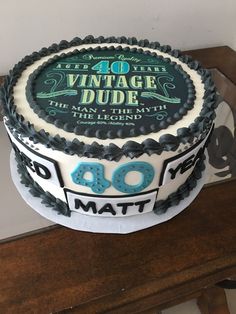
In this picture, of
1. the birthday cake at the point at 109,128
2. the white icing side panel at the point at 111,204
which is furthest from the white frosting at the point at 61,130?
the white icing side panel at the point at 111,204

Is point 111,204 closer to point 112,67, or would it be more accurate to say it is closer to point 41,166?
point 41,166

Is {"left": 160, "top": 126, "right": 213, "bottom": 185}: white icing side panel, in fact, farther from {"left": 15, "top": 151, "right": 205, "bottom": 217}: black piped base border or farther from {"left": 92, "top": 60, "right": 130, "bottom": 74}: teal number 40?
{"left": 92, "top": 60, "right": 130, "bottom": 74}: teal number 40

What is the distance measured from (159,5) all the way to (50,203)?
27.2 inches

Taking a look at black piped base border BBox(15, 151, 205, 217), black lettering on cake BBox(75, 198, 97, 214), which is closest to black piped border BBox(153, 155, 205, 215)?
black piped base border BBox(15, 151, 205, 217)

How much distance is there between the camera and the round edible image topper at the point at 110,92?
2.11ft

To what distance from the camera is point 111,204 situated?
0.69m

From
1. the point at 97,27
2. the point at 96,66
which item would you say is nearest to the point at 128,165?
the point at 96,66

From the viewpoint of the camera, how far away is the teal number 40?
779 millimetres

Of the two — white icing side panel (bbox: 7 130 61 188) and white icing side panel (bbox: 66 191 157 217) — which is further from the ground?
white icing side panel (bbox: 7 130 61 188)

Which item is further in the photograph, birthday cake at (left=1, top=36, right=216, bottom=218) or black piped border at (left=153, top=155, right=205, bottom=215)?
black piped border at (left=153, top=155, right=205, bottom=215)

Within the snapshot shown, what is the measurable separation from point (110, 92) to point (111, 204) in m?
0.21

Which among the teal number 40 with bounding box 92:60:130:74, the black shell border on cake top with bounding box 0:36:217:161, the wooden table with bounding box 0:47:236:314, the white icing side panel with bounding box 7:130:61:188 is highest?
the teal number 40 with bounding box 92:60:130:74

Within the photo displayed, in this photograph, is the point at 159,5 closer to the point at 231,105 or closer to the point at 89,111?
the point at 231,105

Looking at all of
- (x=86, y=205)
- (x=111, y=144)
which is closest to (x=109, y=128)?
(x=111, y=144)
